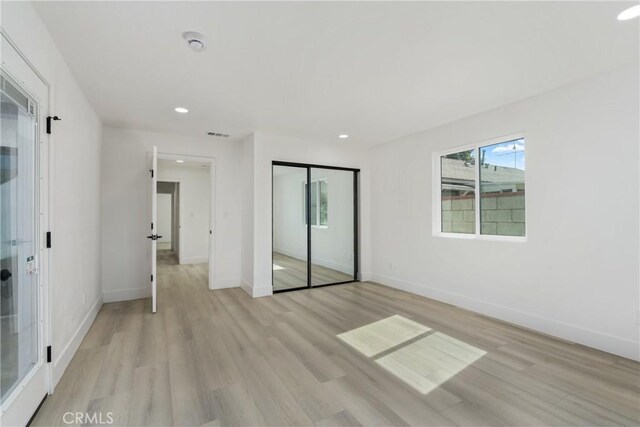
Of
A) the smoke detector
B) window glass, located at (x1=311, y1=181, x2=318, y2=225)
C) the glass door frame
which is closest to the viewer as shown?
the glass door frame

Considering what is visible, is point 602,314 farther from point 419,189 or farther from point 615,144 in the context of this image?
point 419,189

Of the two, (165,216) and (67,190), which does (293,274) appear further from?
(165,216)

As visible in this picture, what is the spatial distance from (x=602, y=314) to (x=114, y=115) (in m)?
5.78

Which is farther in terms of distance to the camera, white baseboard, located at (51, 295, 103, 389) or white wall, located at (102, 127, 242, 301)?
white wall, located at (102, 127, 242, 301)

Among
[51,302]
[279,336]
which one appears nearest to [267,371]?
[279,336]

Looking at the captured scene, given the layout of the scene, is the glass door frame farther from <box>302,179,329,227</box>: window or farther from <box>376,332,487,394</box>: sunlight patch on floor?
<box>302,179,329,227</box>: window

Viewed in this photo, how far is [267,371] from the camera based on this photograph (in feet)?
7.93

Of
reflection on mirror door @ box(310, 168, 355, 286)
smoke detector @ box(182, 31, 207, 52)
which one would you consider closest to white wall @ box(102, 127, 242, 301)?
reflection on mirror door @ box(310, 168, 355, 286)

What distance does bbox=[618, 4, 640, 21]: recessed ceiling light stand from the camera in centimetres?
190

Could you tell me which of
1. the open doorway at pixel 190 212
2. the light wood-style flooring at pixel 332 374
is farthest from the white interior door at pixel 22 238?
the open doorway at pixel 190 212

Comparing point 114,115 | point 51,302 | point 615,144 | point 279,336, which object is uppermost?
point 114,115

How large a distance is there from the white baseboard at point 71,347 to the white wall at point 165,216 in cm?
799

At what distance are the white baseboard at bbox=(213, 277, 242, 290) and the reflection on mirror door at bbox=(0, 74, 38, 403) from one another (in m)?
3.10

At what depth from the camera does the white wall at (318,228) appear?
16.6 ft
